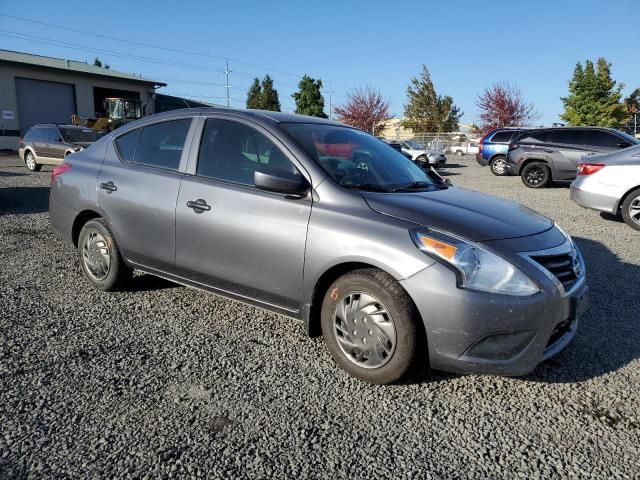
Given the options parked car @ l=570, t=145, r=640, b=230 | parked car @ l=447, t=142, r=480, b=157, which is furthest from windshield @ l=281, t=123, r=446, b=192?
parked car @ l=447, t=142, r=480, b=157

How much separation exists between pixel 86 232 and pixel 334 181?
8.28 ft

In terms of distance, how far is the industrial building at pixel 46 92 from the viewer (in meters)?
29.8

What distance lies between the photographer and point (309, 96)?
47.3m

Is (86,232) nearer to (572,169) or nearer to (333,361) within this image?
(333,361)

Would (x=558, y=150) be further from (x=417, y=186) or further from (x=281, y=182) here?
(x=281, y=182)

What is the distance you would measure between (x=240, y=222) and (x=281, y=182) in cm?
47

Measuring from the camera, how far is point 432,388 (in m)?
2.89

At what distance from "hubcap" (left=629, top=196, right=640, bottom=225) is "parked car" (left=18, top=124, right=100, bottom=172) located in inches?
570

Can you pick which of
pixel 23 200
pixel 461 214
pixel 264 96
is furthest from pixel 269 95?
pixel 461 214

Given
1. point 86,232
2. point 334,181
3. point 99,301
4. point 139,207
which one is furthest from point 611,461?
A: point 86,232

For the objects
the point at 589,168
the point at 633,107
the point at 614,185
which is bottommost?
the point at 614,185

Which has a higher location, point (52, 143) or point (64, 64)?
point (64, 64)

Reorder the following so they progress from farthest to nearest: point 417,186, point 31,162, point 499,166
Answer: point 499,166, point 31,162, point 417,186

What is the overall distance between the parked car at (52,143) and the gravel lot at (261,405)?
42.0 feet
